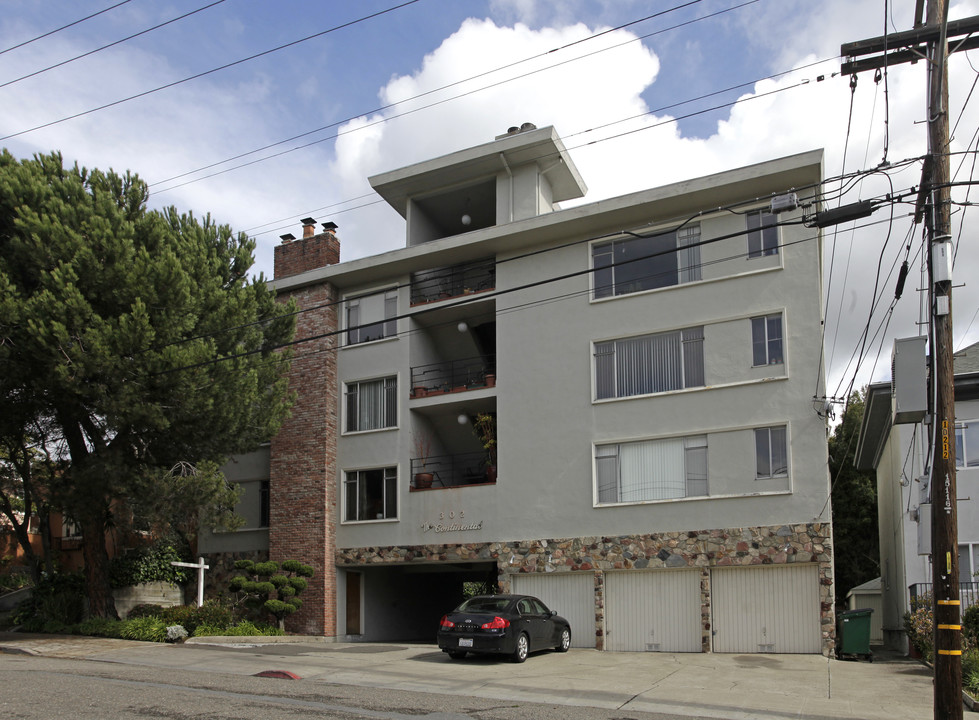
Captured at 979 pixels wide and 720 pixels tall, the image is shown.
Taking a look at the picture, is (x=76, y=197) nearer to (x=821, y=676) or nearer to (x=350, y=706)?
(x=350, y=706)

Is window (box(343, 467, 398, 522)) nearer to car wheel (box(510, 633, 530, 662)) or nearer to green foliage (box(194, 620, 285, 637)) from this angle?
green foliage (box(194, 620, 285, 637))

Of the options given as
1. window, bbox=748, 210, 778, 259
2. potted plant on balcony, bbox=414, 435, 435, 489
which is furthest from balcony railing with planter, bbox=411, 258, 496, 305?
window, bbox=748, 210, 778, 259

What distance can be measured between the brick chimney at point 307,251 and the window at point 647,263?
9.41m

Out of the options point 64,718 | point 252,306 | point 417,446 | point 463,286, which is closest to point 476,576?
point 417,446

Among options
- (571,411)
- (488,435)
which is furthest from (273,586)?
(571,411)

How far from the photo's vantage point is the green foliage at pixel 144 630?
22.2m

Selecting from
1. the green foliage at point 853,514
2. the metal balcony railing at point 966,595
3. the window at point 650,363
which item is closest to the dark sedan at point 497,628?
the window at point 650,363

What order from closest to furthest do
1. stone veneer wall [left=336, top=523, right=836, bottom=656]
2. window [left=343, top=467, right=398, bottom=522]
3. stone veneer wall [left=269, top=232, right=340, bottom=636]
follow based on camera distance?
stone veneer wall [left=336, top=523, right=836, bottom=656], stone veneer wall [left=269, top=232, right=340, bottom=636], window [left=343, top=467, right=398, bottom=522]

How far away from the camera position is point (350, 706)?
12.5 m

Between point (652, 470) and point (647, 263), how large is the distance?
553cm

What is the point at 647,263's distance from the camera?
24.8m

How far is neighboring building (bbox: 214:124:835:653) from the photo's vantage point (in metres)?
22.2

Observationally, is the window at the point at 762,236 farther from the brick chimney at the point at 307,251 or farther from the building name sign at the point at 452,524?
the brick chimney at the point at 307,251

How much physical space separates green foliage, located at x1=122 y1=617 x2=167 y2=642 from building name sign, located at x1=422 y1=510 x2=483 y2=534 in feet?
24.3
